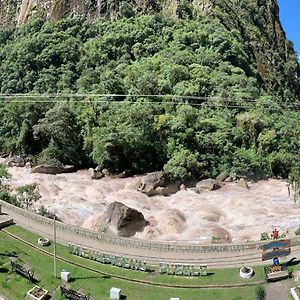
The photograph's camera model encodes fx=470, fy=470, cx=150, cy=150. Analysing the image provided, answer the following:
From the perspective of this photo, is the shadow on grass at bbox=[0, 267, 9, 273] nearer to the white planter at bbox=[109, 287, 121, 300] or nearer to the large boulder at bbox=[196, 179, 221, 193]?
the white planter at bbox=[109, 287, 121, 300]

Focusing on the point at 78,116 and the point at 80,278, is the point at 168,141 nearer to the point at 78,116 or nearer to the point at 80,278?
the point at 78,116

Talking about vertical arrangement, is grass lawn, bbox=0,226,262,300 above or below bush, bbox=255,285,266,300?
above

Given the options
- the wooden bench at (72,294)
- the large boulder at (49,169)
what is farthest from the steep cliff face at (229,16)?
the wooden bench at (72,294)

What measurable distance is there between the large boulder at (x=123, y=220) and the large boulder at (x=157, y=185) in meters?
10.3

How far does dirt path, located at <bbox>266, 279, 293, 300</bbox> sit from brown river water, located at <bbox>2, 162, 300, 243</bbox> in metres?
11.6

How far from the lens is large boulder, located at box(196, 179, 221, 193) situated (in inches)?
1869

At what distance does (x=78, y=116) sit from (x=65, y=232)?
32349 millimetres

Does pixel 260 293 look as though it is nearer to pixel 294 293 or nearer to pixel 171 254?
pixel 294 293

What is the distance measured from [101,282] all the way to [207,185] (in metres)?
25.9

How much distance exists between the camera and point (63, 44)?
265 ft

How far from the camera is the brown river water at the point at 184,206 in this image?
35.8 m

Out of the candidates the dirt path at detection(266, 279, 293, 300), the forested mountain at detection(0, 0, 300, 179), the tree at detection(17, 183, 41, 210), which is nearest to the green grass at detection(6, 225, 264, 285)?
the dirt path at detection(266, 279, 293, 300)

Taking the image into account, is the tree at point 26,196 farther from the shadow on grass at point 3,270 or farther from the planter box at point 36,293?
the planter box at point 36,293

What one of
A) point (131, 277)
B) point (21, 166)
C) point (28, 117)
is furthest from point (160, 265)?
point (28, 117)
